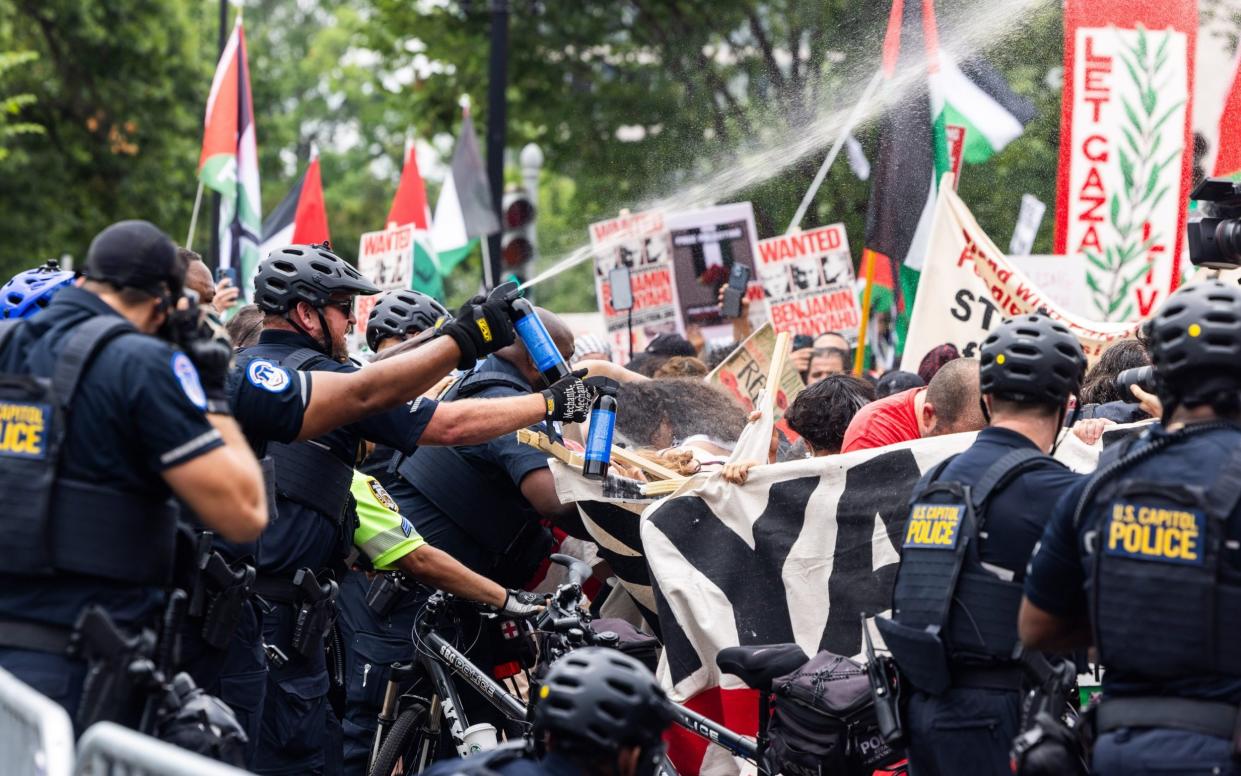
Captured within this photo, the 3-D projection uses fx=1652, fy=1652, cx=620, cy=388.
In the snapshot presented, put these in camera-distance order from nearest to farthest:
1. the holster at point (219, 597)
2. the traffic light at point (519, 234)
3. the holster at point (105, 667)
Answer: the holster at point (105, 667)
the holster at point (219, 597)
the traffic light at point (519, 234)

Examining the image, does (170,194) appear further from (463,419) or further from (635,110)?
(463,419)

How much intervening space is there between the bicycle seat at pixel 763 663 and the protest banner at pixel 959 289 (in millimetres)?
4402

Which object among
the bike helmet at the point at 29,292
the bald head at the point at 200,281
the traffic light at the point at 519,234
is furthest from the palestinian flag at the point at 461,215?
the bike helmet at the point at 29,292

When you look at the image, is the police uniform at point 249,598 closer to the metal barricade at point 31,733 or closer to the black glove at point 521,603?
the metal barricade at point 31,733

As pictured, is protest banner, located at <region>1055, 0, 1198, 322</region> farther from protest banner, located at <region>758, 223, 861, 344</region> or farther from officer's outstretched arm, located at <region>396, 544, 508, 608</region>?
officer's outstretched arm, located at <region>396, 544, 508, 608</region>

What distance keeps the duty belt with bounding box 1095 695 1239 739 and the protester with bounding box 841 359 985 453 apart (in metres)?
2.24

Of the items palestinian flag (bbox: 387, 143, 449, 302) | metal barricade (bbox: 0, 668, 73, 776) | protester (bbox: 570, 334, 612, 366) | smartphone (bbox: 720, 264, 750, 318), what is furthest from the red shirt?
palestinian flag (bbox: 387, 143, 449, 302)

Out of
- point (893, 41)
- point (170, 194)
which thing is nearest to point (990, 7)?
point (893, 41)

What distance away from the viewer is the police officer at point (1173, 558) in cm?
375

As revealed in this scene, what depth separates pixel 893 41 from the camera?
11961mm

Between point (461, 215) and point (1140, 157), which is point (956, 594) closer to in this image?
point (1140, 157)

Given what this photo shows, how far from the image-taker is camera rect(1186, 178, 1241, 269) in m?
5.57

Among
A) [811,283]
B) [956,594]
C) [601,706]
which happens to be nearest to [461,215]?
[811,283]

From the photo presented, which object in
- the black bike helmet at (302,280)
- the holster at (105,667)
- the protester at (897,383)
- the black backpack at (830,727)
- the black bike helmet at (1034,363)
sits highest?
the black bike helmet at (302,280)
